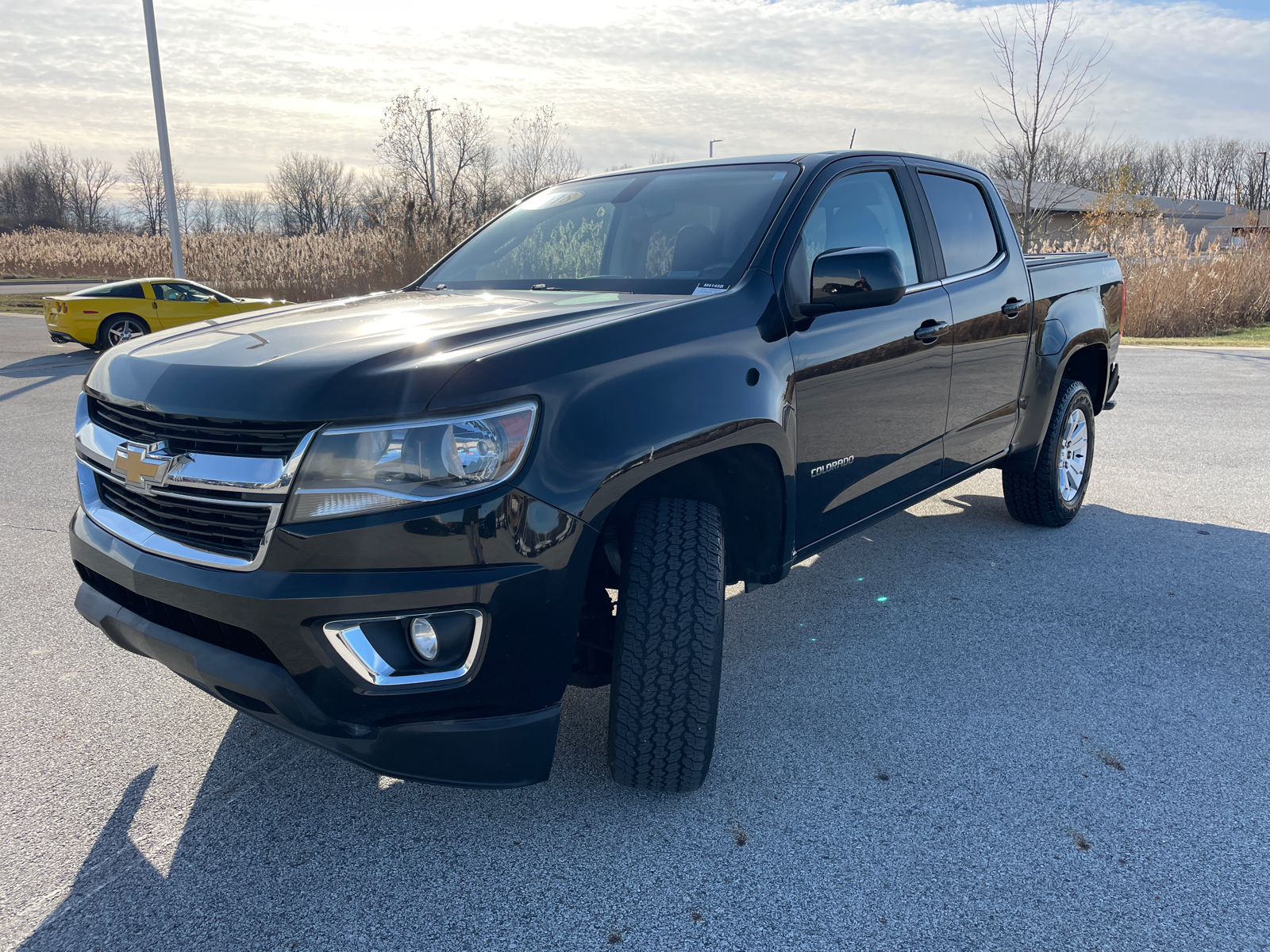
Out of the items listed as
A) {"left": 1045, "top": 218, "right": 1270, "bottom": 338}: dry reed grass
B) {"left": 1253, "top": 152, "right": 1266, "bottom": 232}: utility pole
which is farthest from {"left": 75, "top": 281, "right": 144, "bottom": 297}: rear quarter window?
{"left": 1253, "top": 152, "right": 1266, "bottom": 232}: utility pole

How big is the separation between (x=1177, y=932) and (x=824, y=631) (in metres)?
1.78

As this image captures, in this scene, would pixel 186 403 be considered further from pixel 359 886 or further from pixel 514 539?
pixel 359 886

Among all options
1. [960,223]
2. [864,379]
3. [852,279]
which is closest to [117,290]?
[960,223]

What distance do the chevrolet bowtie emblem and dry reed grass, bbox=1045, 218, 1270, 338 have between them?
17679 millimetres

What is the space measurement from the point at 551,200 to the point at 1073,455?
10.8ft

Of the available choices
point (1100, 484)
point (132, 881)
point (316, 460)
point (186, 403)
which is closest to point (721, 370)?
point (316, 460)

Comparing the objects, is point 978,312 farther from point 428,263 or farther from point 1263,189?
point 1263,189

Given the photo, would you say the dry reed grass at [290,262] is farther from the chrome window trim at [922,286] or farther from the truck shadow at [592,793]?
the truck shadow at [592,793]

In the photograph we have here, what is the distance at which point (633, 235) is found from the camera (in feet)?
10.8

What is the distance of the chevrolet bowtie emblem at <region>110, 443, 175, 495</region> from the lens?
2.16 m

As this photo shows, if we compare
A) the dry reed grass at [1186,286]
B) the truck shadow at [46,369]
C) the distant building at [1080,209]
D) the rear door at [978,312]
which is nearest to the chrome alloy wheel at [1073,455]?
the rear door at [978,312]

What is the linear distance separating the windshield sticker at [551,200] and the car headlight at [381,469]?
6.78ft

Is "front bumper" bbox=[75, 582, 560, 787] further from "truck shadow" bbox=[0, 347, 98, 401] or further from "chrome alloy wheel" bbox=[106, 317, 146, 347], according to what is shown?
"chrome alloy wheel" bbox=[106, 317, 146, 347]

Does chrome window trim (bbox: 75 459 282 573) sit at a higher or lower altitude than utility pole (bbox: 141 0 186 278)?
lower
